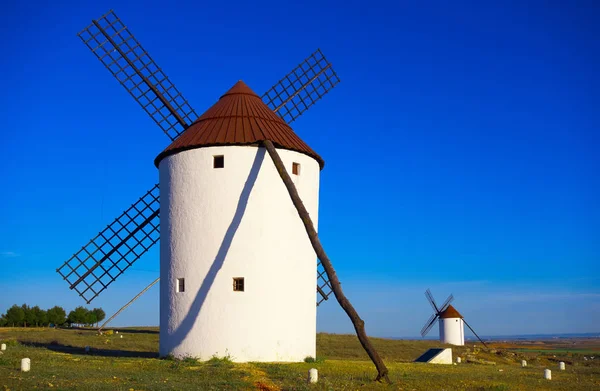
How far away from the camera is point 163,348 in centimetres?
2038

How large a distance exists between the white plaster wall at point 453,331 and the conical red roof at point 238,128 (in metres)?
36.2

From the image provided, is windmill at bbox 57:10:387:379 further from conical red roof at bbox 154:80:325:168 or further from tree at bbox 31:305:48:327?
tree at bbox 31:305:48:327

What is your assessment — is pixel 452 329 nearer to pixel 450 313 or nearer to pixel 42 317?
pixel 450 313

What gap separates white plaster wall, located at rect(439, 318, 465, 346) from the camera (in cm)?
5388

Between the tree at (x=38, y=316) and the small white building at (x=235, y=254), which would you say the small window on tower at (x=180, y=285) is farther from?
the tree at (x=38, y=316)

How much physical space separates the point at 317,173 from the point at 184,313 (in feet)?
22.1

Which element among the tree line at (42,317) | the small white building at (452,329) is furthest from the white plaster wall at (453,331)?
the tree line at (42,317)

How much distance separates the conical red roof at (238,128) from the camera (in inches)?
786

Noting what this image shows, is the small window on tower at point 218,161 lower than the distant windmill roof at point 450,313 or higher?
higher

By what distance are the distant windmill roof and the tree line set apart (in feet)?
116

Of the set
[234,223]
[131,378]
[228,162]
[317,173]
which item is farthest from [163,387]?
[317,173]

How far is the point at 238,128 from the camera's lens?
67.2 feet

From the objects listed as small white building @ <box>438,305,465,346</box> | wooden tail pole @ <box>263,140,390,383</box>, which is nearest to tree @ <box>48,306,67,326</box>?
small white building @ <box>438,305,465,346</box>

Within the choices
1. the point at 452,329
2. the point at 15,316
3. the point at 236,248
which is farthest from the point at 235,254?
the point at 15,316
